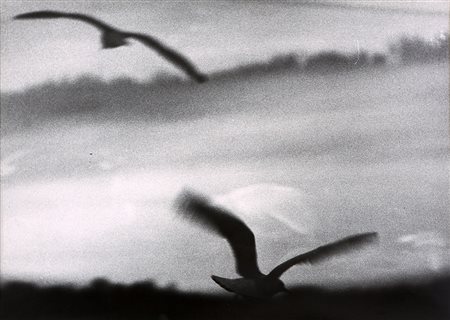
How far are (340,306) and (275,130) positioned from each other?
0.72 ft

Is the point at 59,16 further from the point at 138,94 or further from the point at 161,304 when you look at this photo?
the point at 161,304

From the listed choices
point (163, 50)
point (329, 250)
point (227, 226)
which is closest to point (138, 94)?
point (163, 50)

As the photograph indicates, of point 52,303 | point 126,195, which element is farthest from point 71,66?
point 52,303

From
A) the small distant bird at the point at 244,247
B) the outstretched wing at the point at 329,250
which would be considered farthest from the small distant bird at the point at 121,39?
the outstretched wing at the point at 329,250

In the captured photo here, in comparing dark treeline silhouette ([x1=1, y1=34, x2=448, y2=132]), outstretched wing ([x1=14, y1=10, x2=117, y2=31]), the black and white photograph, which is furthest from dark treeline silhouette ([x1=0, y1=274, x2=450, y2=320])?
outstretched wing ([x1=14, y1=10, x2=117, y2=31])

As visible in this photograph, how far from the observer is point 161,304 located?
59 centimetres

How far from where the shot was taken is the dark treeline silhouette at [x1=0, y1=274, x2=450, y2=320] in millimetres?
587

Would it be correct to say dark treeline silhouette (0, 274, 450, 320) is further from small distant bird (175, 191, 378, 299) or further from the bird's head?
the bird's head

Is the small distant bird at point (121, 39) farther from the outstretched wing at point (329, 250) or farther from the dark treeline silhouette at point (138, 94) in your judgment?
the outstretched wing at point (329, 250)

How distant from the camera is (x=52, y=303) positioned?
0.59 m

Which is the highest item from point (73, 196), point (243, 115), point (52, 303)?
point (243, 115)

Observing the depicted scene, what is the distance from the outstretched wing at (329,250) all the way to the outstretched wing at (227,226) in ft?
0.10

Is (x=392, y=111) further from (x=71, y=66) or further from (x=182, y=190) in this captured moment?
(x=71, y=66)

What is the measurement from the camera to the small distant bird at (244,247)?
23.6 inches
